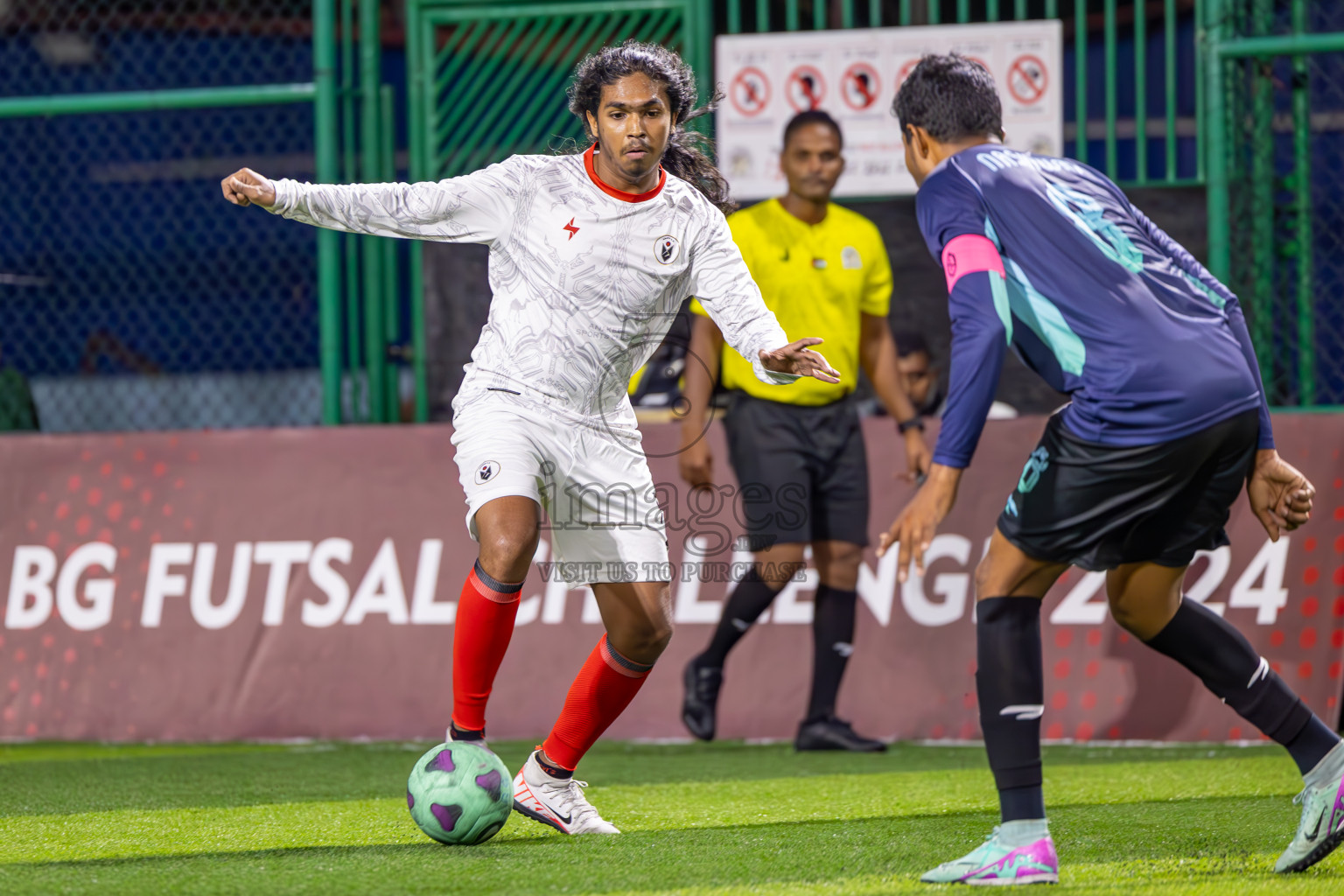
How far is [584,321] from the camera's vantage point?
397cm

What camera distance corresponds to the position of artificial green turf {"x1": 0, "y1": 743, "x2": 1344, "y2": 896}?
315 centimetres

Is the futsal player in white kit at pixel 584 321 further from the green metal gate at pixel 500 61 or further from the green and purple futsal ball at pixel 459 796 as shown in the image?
the green metal gate at pixel 500 61

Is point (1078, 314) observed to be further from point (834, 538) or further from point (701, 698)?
point (701, 698)

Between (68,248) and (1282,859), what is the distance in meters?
9.05

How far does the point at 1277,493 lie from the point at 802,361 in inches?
44.4

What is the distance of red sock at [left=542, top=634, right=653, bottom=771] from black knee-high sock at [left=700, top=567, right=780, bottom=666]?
6.08 ft

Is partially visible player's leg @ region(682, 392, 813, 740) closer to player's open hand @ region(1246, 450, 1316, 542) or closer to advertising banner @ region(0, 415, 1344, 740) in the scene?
advertising banner @ region(0, 415, 1344, 740)

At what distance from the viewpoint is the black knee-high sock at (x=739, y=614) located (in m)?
5.93

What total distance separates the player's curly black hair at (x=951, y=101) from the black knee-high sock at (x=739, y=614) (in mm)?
2809

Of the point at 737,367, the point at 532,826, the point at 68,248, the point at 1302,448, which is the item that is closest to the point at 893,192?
the point at 737,367

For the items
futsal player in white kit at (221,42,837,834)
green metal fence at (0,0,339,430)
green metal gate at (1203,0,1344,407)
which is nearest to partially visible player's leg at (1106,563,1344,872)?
futsal player in white kit at (221,42,837,834)

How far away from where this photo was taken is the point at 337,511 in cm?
657

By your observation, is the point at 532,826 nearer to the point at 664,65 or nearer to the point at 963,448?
the point at 963,448

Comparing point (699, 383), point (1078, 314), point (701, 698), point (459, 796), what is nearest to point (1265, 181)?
point (699, 383)
